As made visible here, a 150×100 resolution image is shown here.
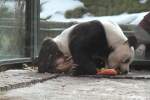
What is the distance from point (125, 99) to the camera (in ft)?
14.9

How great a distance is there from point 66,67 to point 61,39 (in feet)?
1.19

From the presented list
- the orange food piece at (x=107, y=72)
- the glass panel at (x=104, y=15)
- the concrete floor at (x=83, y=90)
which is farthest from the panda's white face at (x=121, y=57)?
the glass panel at (x=104, y=15)

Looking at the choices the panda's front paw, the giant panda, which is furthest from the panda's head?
the panda's front paw

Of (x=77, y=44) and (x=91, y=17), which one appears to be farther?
(x=91, y=17)

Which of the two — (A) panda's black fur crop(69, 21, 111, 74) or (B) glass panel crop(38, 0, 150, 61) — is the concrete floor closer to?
(A) panda's black fur crop(69, 21, 111, 74)

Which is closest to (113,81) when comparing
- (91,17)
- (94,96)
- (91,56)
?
(91,56)

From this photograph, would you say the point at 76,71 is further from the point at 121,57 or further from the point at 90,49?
the point at 121,57

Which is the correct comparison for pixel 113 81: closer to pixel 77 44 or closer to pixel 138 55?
pixel 77 44

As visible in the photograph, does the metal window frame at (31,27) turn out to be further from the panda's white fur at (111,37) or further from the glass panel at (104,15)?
the panda's white fur at (111,37)

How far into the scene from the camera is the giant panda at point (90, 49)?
637 cm

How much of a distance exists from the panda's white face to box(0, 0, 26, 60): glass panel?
4.54ft

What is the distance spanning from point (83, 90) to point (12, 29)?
2.33 meters

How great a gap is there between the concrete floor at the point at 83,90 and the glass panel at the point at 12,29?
1.14 metres

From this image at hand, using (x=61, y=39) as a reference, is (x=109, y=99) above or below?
below
